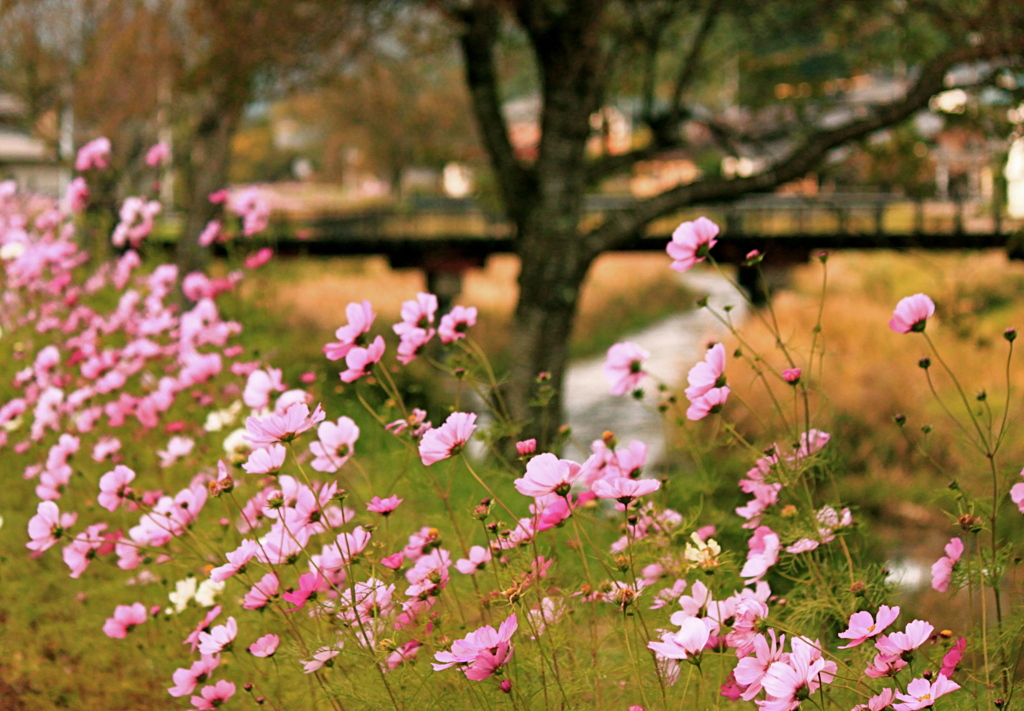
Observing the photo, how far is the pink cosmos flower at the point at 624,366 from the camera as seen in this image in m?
2.31

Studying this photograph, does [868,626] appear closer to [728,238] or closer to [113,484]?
[113,484]

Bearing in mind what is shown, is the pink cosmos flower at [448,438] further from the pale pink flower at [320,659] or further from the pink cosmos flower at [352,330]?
the pink cosmos flower at [352,330]

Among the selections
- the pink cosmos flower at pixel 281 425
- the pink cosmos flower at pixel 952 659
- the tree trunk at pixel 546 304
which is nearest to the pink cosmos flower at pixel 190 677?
the pink cosmos flower at pixel 281 425

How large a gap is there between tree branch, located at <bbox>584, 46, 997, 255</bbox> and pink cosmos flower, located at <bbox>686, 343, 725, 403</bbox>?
5.62 metres

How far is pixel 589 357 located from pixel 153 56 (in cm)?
918

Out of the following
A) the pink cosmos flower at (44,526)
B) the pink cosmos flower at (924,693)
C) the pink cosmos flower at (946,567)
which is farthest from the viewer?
the pink cosmos flower at (44,526)

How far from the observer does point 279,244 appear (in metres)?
14.6

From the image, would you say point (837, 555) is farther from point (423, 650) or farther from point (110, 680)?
point (110, 680)

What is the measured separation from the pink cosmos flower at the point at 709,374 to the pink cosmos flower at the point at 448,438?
1.40 feet

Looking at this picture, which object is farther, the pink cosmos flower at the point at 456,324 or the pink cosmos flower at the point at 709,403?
the pink cosmos flower at the point at 456,324

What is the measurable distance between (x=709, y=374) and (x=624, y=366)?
1.56 ft

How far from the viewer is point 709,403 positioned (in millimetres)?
1892

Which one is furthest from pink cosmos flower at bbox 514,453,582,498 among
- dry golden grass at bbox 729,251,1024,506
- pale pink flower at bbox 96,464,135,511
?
dry golden grass at bbox 729,251,1024,506

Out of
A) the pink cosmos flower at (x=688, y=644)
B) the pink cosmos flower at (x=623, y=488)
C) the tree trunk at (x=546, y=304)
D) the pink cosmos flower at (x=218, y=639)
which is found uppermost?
the pink cosmos flower at (x=623, y=488)
